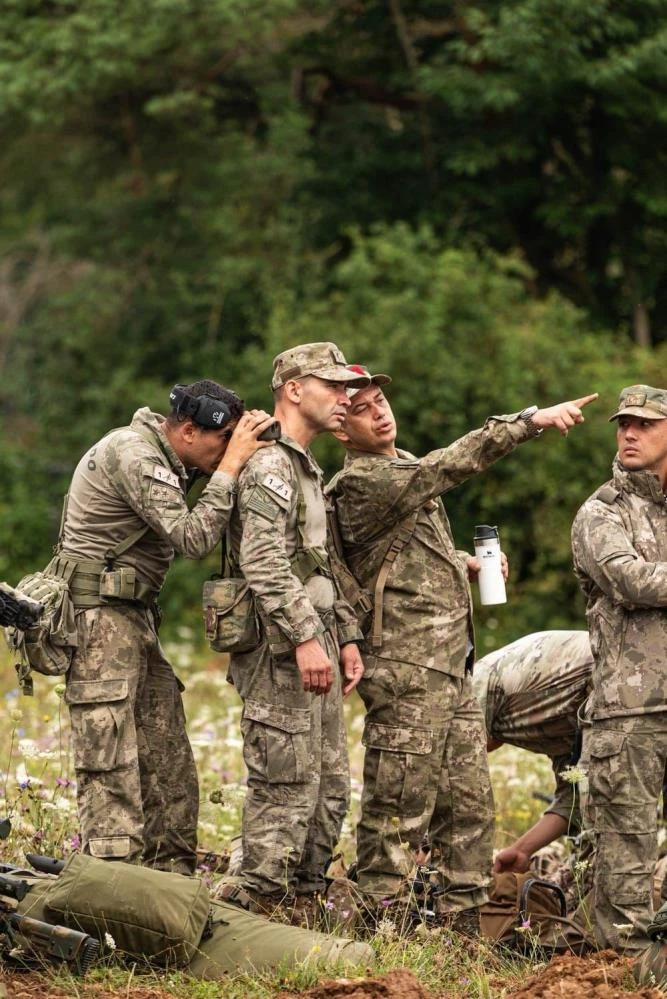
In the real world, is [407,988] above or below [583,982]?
above

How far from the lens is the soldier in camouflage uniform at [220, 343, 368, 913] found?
6121 millimetres

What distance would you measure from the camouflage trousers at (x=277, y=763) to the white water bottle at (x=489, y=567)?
0.76 m

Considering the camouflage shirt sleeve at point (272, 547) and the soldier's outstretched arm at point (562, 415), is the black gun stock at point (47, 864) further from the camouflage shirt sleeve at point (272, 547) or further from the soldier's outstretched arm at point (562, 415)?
the soldier's outstretched arm at point (562, 415)

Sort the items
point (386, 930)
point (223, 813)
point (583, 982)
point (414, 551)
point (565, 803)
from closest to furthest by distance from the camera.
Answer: point (583, 982)
point (386, 930)
point (414, 551)
point (565, 803)
point (223, 813)

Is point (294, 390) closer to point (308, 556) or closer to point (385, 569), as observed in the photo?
point (308, 556)

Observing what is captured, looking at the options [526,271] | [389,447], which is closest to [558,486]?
[526,271]

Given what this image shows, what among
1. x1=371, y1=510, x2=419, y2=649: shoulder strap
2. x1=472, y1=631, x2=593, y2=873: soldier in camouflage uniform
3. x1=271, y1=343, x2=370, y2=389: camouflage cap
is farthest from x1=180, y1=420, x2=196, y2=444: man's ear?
x1=472, y1=631, x2=593, y2=873: soldier in camouflage uniform

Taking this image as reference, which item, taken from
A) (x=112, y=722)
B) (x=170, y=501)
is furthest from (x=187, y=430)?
(x=112, y=722)

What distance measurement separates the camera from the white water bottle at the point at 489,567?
6676 mm

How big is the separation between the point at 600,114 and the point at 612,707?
12600 millimetres

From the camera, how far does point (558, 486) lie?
47.4ft

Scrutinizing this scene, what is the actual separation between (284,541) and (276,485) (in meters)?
0.22

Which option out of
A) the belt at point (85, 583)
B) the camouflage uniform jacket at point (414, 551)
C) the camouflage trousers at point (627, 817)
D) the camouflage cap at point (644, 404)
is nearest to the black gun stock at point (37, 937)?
the belt at point (85, 583)

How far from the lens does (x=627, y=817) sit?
6.27 metres
